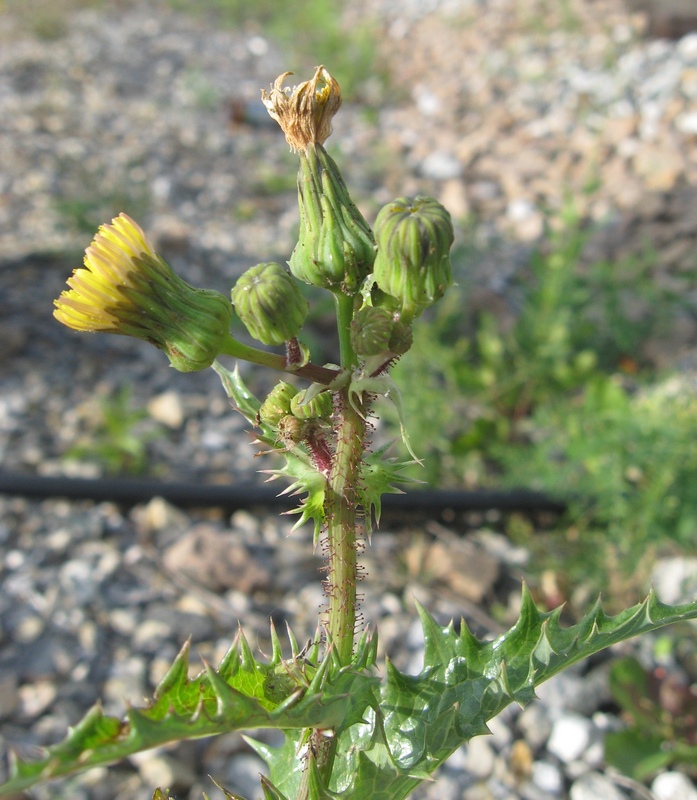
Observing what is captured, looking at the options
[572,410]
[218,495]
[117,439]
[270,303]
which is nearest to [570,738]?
[572,410]

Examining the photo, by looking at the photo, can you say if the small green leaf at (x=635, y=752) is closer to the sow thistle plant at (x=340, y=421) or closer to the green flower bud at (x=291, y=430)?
the sow thistle plant at (x=340, y=421)

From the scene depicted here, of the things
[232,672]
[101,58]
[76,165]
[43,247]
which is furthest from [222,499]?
[101,58]

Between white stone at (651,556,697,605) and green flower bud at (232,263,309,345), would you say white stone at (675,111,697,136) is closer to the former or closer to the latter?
white stone at (651,556,697,605)

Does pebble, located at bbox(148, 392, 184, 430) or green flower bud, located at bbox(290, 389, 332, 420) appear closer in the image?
green flower bud, located at bbox(290, 389, 332, 420)

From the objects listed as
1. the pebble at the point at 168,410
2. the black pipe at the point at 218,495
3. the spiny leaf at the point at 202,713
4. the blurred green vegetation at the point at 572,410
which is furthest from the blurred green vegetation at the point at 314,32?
the spiny leaf at the point at 202,713

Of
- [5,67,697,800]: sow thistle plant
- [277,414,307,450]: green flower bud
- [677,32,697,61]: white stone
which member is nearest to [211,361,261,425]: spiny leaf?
[5,67,697,800]: sow thistle plant

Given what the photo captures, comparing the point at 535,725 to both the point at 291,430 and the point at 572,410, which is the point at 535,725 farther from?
the point at 291,430

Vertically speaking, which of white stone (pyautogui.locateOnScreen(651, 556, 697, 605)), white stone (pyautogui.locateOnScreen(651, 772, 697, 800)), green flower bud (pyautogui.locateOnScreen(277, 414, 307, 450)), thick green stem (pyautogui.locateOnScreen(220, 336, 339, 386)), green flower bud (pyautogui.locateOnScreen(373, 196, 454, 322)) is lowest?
white stone (pyautogui.locateOnScreen(651, 772, 697, 800))

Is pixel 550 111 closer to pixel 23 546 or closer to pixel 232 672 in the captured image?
pixel 23 546
